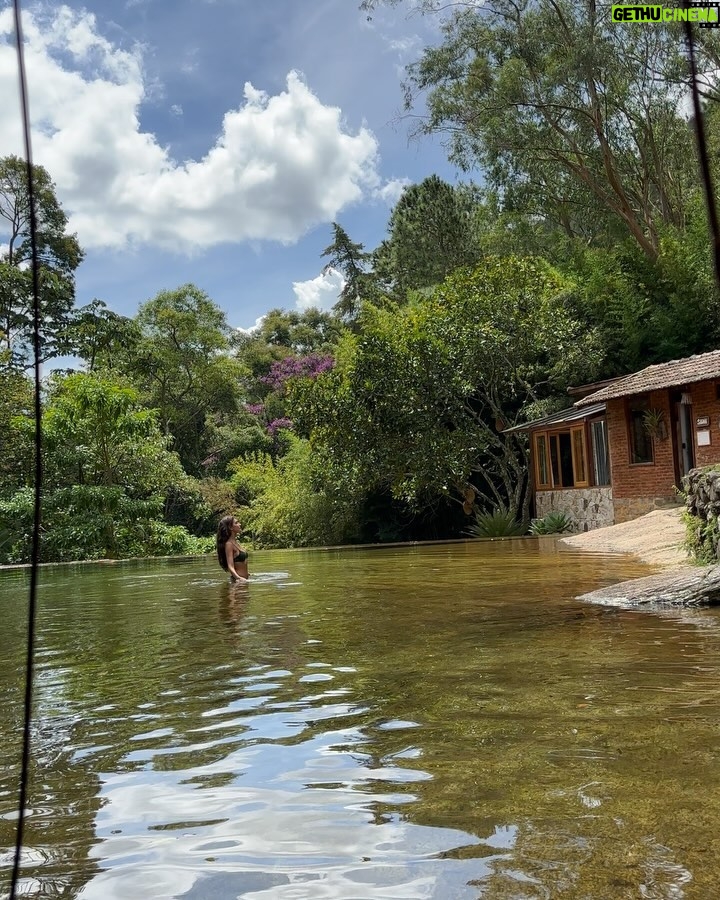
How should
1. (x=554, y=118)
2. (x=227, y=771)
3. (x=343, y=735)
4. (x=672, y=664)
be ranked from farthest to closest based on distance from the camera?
1. (x=554, y=118)
2. (x=672, y=664)
3. (x=343, y=735)
4. (x=227, y=771)

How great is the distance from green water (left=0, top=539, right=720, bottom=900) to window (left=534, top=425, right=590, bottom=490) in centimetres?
1620

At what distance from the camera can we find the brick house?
17703 mm

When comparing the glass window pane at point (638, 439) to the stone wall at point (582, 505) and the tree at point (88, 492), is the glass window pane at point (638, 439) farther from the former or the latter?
the tree at point (88, 492)

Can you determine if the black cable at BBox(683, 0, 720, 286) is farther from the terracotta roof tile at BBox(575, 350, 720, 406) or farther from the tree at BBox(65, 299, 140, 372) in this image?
the tree at BBox(65, 299, 140, 372)

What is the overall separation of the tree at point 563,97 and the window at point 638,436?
25.8ft

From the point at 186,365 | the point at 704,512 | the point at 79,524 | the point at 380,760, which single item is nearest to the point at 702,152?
the point at 380,760

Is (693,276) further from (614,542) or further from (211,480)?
(211,480)

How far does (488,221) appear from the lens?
36.5 metres

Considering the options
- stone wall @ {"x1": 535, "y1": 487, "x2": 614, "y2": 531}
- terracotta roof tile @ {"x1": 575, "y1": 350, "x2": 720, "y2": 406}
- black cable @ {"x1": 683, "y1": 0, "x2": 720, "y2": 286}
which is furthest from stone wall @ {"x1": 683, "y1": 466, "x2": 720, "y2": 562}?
stone wall @ {"x1": 535, "y1": 487, "x2": 614, "y2": 531}

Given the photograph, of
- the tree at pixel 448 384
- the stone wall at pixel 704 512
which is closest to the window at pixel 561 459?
the tree at pixel 448 384

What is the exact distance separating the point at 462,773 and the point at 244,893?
3.57 feet

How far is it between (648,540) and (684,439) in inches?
222

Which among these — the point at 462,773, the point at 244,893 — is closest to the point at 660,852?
the point at 462,773

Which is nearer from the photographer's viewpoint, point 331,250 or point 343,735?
point 343,735
